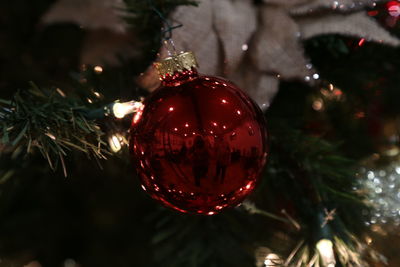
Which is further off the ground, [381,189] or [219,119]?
[219,119]

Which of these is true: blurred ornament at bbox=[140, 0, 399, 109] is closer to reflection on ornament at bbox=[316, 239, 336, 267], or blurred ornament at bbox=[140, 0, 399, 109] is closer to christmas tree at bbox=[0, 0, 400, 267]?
christmas tree at bbox=[0, 0, 400, 267]

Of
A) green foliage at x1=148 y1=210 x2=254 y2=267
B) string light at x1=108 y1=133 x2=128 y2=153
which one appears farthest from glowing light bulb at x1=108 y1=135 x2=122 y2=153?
green foliage at x1=148 y1=210 x2=254 y2=267

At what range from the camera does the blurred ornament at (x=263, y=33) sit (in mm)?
380

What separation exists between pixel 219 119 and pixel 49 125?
0.38ft

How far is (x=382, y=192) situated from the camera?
0.47 metres

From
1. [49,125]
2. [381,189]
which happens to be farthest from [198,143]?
[381,189]

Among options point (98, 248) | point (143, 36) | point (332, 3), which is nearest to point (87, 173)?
point (98, 248)

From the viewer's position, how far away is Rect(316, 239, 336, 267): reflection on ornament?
0.37 metres

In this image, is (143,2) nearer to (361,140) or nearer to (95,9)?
(95,9)

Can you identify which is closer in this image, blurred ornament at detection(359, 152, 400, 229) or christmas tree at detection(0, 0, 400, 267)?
christmas tree at detection(0, 0, 400, 267)

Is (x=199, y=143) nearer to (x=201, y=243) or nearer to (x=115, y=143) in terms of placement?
(x=115, y=143)

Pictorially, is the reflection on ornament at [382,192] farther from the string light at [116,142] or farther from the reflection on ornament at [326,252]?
the string light at [116,142]

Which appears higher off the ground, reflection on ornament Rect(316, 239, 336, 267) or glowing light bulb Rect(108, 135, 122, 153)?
glowing light bulb Rect(108, 135, 122, 153)

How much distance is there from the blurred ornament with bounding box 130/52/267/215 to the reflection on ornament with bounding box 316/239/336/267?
0.10 metres
